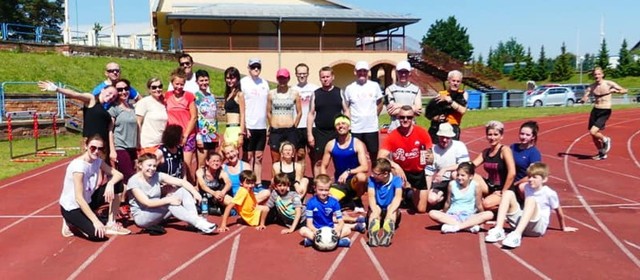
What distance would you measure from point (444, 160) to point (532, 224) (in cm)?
135

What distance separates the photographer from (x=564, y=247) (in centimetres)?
572

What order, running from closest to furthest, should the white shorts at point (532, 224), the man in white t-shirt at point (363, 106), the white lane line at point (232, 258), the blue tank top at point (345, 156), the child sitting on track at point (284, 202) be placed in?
the white lane line at point (232, 258) → the white shorts at point (532, 224) → the child sitting on track at point (284, 202) → the blue tank top at point (345, 156) → the man in white t-shirt at point (363, 106)

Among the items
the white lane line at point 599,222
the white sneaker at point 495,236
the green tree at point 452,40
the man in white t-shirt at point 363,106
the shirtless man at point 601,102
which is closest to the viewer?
the white lane line at point 599,222

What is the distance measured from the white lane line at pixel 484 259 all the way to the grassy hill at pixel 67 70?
17652mm

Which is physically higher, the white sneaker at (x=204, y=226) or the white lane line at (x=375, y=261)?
the white sneaker at (x=204, y=226)

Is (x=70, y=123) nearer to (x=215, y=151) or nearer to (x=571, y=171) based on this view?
(x=215, y=151)

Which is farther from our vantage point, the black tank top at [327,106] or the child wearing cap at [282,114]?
the child wearing cap at [282,114]

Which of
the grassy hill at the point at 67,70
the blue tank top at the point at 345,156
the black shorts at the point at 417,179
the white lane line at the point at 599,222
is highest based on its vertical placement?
the grassy hill at the point at 67,70

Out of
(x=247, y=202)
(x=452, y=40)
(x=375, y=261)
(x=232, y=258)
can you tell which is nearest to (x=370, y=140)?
(x=247, y=202)

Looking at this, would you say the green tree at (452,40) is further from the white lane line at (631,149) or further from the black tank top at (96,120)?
the black tank top at (96,120)

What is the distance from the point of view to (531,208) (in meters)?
5.81

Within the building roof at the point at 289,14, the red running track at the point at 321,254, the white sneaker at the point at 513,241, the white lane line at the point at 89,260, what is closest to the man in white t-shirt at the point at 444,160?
the red running track at the point at 321,254

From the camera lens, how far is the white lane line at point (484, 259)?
5.00 meters

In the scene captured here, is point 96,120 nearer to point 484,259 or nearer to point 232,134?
point 232,134
